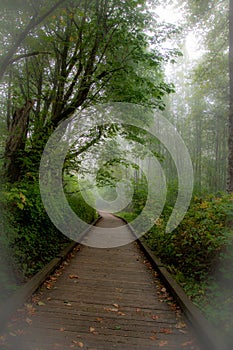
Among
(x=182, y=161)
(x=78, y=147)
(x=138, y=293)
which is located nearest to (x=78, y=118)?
(x=78, y=147)

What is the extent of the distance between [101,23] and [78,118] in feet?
7.38

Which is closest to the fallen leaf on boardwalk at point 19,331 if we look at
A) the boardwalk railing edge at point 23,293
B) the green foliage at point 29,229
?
the boardwalk railing edge at point 23,293

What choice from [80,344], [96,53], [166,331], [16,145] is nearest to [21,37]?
[16,145]

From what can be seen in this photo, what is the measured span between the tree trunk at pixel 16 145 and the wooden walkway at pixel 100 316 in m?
2.02

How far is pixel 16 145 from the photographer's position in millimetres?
4996

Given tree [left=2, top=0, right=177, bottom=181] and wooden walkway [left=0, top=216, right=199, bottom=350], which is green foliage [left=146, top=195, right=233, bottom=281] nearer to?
wooden walkway [left=0, top=216, right=199, bottom=350]

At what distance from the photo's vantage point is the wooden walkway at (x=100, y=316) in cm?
260

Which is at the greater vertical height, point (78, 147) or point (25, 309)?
point (78, 147)

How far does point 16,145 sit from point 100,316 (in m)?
3.31

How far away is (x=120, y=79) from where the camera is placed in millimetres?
5730

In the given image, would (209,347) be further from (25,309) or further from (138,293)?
(25,309)

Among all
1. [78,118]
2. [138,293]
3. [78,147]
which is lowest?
[138,293]

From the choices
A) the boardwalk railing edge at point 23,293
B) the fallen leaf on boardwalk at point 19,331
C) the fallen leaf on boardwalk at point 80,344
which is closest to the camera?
the fallen leaf on boardwalk at point 80,344

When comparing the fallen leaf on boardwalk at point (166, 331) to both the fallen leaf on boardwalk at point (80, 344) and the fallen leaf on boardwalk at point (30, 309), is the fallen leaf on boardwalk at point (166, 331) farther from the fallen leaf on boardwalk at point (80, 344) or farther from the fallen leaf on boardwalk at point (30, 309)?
the fallen leaf on boardwalk at point (30, 309)
